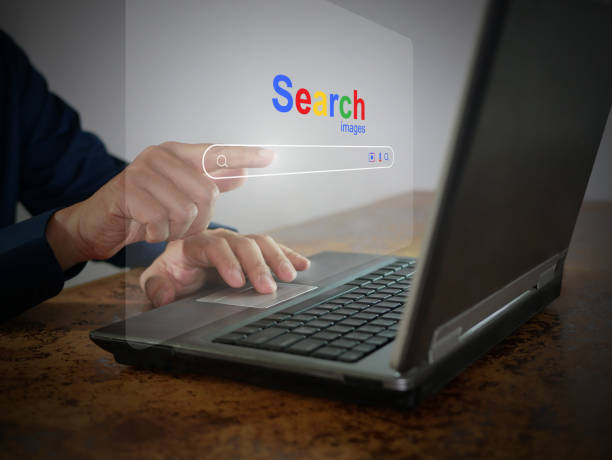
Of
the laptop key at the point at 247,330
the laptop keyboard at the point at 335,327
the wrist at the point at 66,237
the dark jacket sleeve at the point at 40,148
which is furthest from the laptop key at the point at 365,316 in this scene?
the dark jacket sleeve at the point at 40,148

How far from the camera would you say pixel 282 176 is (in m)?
0.82

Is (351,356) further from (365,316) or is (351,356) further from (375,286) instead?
(375,286)

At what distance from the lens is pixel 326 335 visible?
19.4 inches

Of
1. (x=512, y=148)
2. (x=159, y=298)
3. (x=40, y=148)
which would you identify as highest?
(x=512, y=148)

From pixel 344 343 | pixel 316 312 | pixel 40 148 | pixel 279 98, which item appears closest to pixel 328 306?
pixel 316 312

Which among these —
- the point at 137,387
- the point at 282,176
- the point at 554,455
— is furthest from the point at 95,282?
the point at 554,455

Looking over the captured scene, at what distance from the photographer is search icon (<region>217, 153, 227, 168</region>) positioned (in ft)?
2.26

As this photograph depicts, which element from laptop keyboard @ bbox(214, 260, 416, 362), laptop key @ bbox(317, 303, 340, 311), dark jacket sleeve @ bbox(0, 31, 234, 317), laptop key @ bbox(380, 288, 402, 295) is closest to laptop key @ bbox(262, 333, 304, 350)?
laptop keyboard @ bbox(214, 260, 416, 362)

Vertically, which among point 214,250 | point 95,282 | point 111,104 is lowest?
point 95,282

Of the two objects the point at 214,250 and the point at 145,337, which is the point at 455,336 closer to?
the point at 145,337

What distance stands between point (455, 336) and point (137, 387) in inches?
10.8

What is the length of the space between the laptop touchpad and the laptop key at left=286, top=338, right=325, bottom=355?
0.18 meters

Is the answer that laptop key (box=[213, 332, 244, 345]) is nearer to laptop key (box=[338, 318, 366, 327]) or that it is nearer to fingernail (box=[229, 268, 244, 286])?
laptop key (box=[338, 318, 366, 327])

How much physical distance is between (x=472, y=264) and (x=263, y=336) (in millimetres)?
187
